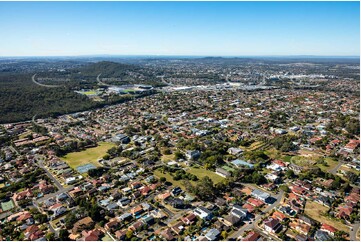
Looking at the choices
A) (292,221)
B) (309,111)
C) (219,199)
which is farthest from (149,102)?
(292,221)

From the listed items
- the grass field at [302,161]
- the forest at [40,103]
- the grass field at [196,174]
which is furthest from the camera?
the forest at [40,103]

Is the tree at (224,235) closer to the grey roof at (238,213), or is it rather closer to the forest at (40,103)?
the grey roof at (238,213)

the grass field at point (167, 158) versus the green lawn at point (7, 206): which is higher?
the grass field at point (167, 158)

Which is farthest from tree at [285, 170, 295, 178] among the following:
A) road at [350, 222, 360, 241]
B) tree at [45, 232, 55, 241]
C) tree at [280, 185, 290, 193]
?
tree at [45, 232, 55, 241]

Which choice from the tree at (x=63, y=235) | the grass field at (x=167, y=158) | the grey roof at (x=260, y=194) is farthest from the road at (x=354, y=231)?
the tree at (x=63, y=235)

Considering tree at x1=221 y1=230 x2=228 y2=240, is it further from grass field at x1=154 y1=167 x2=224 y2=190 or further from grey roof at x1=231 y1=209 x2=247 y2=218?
grass field at x1=154 y1=167 x2=224 y2=190

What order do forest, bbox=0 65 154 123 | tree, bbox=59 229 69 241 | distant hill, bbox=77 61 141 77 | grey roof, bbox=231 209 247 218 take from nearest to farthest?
tree, bbox=59 229 69 241, grey roof, bbox=231 209 247 218, forest, bbox=0 65 154 123, distant hill, bbox=77 61 141 77

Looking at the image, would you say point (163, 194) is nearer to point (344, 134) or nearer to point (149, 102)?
point (344, 134)
